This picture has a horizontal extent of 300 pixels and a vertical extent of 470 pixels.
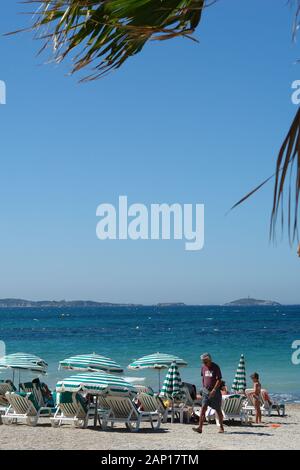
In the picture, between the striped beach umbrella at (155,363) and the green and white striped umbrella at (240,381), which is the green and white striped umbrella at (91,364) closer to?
the striped beach umbrella at (155,363)

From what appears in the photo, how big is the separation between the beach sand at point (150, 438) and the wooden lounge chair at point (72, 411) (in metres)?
0.18

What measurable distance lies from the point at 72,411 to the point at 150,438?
1780 mm

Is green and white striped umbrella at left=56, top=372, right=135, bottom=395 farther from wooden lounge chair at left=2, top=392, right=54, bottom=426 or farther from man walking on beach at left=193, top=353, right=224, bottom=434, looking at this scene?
man walking on beach at left=193, top=353, right=224, bottom=434

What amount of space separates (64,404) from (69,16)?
1066 cm

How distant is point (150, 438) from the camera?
11203 millimetres

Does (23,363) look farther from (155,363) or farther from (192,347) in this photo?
(192,347)

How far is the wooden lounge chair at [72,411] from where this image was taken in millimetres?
12352

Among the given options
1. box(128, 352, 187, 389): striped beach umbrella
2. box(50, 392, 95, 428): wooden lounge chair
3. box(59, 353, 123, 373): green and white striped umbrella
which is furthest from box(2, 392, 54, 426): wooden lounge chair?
box(128, 352, 187, 389): striped beach umbrella

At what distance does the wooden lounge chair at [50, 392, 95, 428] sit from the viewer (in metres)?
12.4

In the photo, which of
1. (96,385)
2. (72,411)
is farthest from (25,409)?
(96,385)
